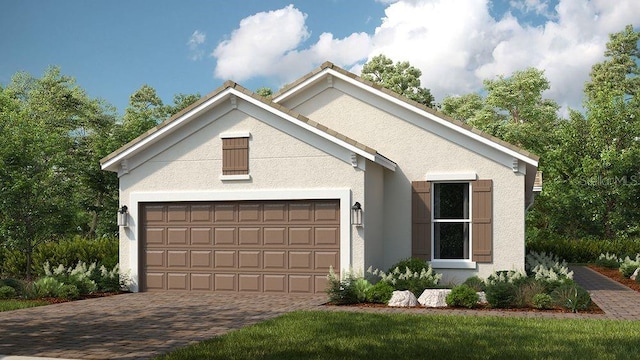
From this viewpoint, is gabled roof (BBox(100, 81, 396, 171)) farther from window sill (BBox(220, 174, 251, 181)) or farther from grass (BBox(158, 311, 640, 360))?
grass (BBox(158, 311, 640, 360))

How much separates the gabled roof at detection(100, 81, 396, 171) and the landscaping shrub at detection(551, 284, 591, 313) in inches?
193

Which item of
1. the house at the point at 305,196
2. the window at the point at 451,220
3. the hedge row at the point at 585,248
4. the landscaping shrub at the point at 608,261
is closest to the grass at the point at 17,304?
the house at the point at 305,196

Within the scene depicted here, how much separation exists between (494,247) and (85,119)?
33820 mm

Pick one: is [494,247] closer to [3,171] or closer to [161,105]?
[3,171]

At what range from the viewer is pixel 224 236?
54.0 feet

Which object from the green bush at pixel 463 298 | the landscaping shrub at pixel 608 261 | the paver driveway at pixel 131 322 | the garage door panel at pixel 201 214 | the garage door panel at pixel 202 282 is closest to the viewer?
the paver driveway at pixel 131 322

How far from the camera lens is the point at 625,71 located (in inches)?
1960

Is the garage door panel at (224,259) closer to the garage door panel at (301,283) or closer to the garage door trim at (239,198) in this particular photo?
the garage door trim at (239,198)

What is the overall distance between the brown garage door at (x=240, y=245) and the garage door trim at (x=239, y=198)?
178mm

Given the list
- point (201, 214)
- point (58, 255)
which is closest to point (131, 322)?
point (201, 214)

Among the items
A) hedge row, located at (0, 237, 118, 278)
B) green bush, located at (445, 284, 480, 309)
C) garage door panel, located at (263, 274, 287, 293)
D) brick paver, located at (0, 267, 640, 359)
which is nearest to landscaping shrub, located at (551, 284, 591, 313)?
brick paver, located at (0, 267, 640, 359)

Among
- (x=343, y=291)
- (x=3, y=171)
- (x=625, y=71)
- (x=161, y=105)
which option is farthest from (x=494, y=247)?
(x=161, y=105)

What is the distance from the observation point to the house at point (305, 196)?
15.7 metres

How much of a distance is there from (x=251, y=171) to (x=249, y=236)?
5.23 ft
